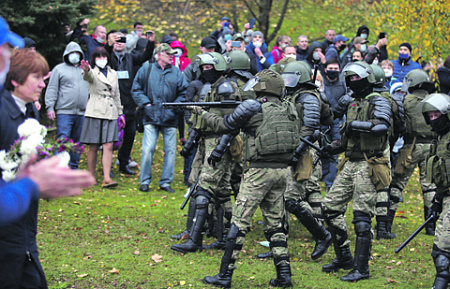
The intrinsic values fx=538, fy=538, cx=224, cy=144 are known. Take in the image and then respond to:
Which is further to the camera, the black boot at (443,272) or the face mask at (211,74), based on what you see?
the face mask at (211,74)

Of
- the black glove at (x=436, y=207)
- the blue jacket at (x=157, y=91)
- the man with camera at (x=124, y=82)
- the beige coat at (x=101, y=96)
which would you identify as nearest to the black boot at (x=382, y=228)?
the black glove at (x=436, y=207)

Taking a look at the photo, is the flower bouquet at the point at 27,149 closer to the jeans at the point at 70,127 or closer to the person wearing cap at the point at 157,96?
the jeans at the point at 70,127

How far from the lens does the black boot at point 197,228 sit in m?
7.14

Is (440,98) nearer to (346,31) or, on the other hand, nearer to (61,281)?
(61,281)

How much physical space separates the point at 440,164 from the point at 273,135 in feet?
5.81

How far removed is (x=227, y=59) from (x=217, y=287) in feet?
11.7

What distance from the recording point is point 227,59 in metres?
8.12

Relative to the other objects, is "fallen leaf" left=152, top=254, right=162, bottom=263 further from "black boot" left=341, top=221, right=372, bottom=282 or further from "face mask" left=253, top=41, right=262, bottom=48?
"face mask" left=253, top=41, right=262, bottom=48

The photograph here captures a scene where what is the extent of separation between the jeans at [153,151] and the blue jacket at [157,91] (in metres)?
0.17

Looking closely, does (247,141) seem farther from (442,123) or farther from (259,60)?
(259,60)

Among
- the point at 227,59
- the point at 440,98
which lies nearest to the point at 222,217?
the point at 227,59

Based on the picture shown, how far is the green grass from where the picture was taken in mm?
6246

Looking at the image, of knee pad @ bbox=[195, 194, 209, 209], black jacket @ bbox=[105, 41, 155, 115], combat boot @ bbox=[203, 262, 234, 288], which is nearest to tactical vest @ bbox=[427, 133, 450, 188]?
combat boot @ bbox=[203, 262, 234, 288]

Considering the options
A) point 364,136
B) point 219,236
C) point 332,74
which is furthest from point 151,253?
point 332,74
